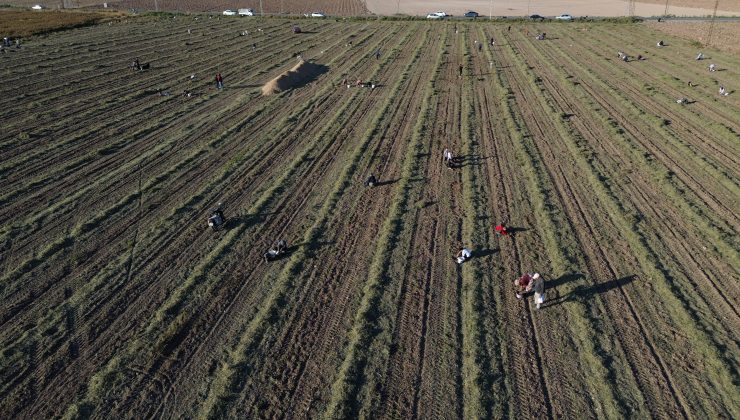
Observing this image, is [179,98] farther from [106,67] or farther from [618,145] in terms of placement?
[618,145]

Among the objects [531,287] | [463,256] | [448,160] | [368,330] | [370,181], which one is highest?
[448,160]

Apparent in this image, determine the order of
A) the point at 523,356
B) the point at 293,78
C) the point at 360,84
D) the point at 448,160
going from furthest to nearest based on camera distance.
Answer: the point at 293,78 → the point at 360,84 → the point at 448,160 → the point at 523,356

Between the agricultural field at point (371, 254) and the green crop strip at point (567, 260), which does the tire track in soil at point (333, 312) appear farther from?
the green crop strip at point (567, 260)

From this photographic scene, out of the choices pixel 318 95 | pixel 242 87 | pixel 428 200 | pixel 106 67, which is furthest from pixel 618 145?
pixel 106 67

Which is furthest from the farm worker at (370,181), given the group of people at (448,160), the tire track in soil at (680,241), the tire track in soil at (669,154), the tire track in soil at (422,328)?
the tire track in soil at (669,154)

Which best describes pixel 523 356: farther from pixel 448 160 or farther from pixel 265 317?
pixel 448 160

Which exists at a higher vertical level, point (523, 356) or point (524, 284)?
point (524, 284)

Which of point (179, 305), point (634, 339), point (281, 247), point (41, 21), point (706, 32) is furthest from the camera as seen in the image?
point (41, 21)

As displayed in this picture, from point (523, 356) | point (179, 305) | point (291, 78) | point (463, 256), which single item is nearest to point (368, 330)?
point (523, 356)
